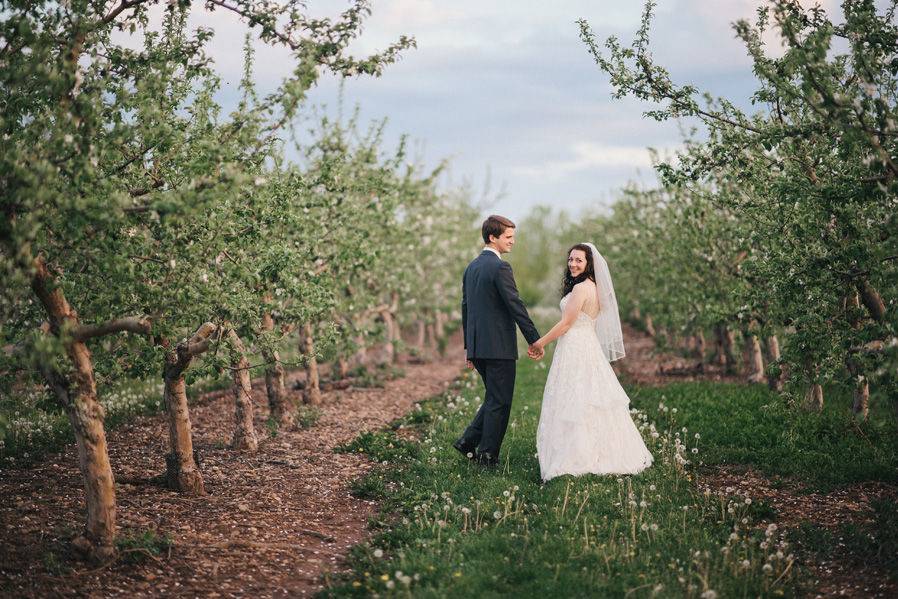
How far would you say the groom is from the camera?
31.6ft

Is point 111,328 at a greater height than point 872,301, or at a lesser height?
greater

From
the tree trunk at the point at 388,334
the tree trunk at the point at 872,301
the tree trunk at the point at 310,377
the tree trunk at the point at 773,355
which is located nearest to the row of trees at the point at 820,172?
the tree trunk at the point at 872,301

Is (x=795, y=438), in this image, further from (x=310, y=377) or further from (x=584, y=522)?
(x=310, y=377)

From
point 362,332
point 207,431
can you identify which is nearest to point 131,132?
point 207,431

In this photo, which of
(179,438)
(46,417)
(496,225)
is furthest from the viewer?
(46,417)

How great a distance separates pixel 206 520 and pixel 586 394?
15.3ft

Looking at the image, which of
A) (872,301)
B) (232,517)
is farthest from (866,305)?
(232,517)

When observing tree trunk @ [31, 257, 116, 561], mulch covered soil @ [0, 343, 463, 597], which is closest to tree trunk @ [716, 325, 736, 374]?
mulch covered soil @ [0, 343, 463, 597]

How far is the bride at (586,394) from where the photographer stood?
943cm

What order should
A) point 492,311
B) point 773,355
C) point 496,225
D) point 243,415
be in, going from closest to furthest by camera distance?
point 492,311
point 496,225
point 243,415
point 773,355

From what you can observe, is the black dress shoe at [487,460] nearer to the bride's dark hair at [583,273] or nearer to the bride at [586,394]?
the bride at [586,394]

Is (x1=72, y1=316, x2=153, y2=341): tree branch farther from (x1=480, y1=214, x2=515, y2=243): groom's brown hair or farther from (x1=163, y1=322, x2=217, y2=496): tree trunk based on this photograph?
(x1=480, y1=214, x2=515, y2=243): groom's brown hair

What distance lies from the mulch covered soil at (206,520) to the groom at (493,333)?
1.79 meters

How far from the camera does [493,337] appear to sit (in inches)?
380
